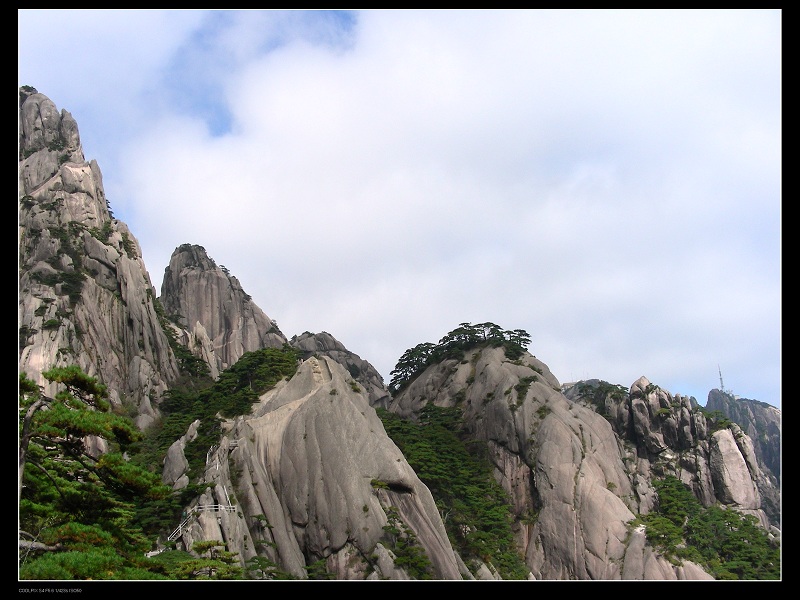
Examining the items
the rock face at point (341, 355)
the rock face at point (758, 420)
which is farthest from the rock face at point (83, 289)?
the rock face at point (758, 420)

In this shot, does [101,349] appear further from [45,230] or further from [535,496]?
[535,496]

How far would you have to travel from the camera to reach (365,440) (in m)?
39.0

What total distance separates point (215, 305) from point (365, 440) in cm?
5465

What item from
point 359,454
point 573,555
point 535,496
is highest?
point 359,454

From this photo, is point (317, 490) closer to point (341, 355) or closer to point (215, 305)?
point (341, 355)

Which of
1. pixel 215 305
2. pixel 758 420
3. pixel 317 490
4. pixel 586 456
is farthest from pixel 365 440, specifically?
pixel 758 420

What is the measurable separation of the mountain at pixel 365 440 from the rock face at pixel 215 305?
9258 millimetres

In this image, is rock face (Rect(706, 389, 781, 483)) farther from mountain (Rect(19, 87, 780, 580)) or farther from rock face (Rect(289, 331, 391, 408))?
rock face (Rect(289, 331, 391, 408))

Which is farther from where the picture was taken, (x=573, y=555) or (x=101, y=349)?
(x=101, y=349)

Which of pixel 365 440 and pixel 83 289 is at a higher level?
pixel 83 289

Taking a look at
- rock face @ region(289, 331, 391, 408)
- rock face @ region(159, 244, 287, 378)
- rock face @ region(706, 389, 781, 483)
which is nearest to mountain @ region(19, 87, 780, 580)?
rock face @ region(159, 244, 287, 378)

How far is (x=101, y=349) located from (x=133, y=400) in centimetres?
543
